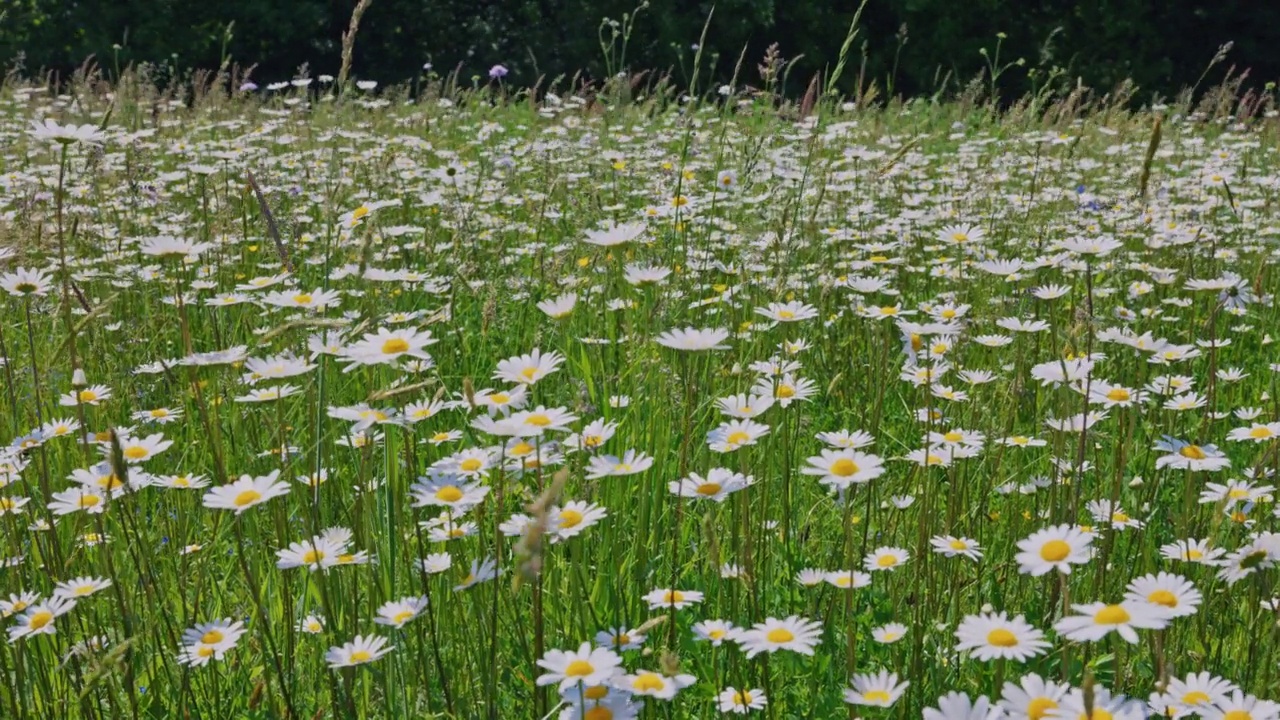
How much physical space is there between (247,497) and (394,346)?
0.89 feet

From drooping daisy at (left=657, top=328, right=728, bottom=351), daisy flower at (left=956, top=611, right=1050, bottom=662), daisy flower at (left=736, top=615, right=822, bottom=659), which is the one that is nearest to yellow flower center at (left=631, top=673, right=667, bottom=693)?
daisy flower at (left=736, top=615, right=822, bottom=659)

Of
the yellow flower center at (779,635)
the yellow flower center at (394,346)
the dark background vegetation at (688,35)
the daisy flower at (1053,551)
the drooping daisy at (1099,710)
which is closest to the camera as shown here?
the drooping daisy at (1099,710)

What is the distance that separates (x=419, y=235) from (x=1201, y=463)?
3113 millimetres

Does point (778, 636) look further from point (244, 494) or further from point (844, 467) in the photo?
point (244, 494)

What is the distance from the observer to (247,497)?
140 cm

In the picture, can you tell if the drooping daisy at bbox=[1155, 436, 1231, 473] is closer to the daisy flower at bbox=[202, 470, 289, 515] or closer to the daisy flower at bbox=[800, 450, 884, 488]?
the daisy flower at bbox=[800, 450, 884, 488]

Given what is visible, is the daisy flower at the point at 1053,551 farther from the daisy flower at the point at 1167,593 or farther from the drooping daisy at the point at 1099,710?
the drooping daisy at the point at 1099,710

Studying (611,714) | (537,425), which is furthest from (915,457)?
(611,714)

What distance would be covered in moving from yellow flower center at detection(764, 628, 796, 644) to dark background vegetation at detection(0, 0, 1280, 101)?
1349 cm

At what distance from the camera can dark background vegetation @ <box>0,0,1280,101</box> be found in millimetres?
14656

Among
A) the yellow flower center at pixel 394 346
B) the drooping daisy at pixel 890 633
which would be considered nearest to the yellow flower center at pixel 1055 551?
the drooping daisy at pixel 890 633

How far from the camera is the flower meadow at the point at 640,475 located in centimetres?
140

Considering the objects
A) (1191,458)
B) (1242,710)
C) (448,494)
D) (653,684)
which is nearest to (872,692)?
(653,684)

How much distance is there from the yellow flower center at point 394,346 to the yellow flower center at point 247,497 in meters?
0.24
